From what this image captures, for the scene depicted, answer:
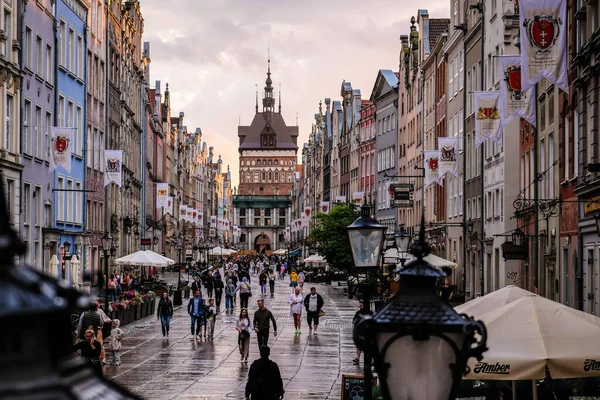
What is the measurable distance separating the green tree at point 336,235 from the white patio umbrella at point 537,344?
54782mm

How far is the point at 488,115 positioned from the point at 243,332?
10342 mm

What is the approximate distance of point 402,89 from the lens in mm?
84125

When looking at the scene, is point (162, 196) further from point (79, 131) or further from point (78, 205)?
point (78, 205)

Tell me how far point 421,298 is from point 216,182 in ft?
638

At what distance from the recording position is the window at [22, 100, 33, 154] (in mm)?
38656

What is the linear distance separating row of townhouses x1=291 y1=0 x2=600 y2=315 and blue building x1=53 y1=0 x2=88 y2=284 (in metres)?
14.6

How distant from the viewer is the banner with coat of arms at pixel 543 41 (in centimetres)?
2211

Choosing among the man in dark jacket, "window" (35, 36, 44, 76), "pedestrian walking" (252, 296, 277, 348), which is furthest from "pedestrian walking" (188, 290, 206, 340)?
the man in dark jacket

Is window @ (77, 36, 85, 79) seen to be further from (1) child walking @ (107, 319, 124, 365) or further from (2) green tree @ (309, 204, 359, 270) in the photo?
(1) child walking @ (107, 319, 124, 365)

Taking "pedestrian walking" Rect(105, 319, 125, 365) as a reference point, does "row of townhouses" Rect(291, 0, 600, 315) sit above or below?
above

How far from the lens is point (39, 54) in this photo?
1639 inches

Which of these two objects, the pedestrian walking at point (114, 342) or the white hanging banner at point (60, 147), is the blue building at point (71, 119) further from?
the pedestrian walking at point (114, 342)

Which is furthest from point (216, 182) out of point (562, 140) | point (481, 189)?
point (562, 140)

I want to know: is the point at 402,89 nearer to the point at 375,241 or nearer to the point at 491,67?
the point at 491,67
